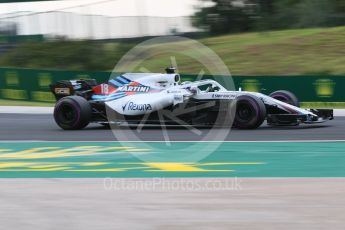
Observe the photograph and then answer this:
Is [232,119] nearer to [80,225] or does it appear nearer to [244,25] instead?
[80,225]

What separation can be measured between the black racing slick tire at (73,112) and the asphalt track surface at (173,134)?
0.50 ft

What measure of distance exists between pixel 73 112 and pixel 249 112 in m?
3.33

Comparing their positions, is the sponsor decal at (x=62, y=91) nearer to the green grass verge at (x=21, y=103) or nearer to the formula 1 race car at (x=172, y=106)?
the formula 1 race car at (x=172, y=106)

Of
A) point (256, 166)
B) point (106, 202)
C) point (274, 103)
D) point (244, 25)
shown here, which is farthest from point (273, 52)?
point (106, 202)

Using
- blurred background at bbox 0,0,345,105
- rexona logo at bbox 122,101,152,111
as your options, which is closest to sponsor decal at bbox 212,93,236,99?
rexona logo at bbox 122,101,152,111

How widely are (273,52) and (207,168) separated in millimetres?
22799

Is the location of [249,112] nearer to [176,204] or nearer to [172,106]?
[172,106]

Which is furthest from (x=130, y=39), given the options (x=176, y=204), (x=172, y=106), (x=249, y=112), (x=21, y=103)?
(x=176, y=204)

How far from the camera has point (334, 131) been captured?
523 inches

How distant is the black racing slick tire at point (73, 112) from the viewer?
1395 centimetres

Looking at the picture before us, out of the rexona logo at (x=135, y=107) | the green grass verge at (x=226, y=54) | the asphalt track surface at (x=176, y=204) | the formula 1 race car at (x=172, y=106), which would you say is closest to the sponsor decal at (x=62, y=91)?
the formula 1 race car at (x=172, y=106)

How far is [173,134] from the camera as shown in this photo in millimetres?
13273

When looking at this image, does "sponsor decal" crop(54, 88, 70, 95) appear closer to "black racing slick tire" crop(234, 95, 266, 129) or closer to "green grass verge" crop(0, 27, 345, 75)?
"black racing slick tire" crop(234, 95, 266, 129)

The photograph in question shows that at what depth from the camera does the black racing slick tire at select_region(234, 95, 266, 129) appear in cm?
1301
